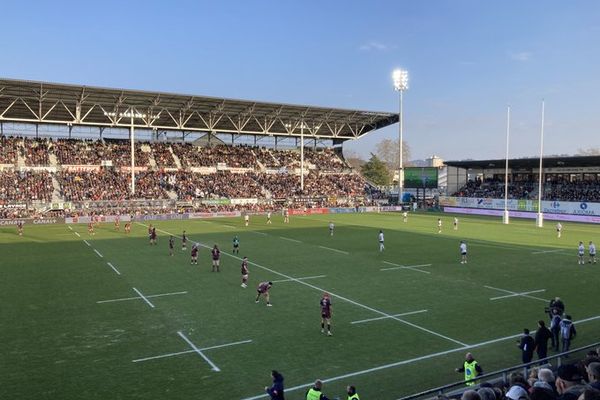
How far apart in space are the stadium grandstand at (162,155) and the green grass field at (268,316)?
29085 mm

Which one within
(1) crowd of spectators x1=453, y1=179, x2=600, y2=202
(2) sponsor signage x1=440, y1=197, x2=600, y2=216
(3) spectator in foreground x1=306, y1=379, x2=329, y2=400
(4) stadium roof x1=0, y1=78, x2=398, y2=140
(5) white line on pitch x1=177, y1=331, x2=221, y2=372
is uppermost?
(4) stadium roof x1=0, y1=78, x2=398, y2=140

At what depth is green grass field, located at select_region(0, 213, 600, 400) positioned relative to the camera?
40.4ft

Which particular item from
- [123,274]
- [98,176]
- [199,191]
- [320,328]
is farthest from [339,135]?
[320,328]

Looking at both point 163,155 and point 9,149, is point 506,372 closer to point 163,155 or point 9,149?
point 163,155

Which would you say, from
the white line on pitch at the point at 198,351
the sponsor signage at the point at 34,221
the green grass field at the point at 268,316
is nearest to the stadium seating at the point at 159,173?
the sponsor signage at the point at 34,221

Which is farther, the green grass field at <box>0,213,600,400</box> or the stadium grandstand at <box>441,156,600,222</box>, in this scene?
the stadium grandstand at <box>441,156,600,222</box>

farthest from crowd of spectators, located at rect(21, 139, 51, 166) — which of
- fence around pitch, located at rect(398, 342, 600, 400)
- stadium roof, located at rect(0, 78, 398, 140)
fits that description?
fence around pitch, located at rect(398, 342, 600, 400)

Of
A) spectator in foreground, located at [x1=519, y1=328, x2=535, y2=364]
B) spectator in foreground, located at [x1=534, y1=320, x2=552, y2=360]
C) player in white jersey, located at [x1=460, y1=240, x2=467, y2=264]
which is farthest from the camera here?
player in white jersey, located at [x1=460, y1=240, x2=467, y2=264]

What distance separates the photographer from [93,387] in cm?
1173

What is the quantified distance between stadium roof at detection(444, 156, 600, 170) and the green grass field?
102 feet

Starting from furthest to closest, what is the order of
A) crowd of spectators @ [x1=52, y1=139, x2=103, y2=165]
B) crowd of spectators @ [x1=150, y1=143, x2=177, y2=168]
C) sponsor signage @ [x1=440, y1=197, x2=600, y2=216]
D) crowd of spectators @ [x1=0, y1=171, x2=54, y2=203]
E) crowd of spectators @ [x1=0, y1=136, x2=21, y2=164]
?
1. crowd of spectators @ [x1=150, y1=143, x2=177, y2=168]
2. crowd of spectators @ [x1=52, y1=139, x2=103, y2=165]
3. crowd of spectators @ [x1=0, y1=136, x2=21, y2=164]
4. crowd of spectators @ [x1=0, y1=171, x2=54, y2=203]
5. sponsor signage @ [x1=440, y1=197, x2=600, y2=216]

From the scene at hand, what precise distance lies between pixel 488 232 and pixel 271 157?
152ft

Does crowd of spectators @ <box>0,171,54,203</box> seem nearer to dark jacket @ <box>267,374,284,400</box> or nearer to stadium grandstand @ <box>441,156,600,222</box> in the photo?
stadium grandstand @ <box>441,156,600,222</box>

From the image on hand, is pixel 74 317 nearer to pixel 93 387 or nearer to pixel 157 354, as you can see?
pixel 157 354
